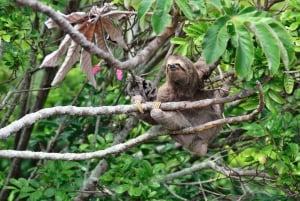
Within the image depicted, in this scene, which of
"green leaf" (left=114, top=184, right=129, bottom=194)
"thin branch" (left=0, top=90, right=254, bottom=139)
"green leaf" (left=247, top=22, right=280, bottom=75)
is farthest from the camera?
"green leaf" (left=114, top=184, right=129, bottom=194)

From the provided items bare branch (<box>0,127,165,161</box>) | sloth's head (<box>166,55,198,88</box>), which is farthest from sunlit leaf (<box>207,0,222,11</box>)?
sloth's head (<box>166,55,198,88</box>)

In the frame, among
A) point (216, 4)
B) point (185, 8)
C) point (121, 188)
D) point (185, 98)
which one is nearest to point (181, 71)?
point (185, 98)

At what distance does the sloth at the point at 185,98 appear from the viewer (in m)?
5.24

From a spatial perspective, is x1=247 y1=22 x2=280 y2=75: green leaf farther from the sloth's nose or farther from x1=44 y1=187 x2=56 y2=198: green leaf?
x1=44 y1=187 x2=56 y2=198: green leaf

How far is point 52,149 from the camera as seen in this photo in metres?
6.81

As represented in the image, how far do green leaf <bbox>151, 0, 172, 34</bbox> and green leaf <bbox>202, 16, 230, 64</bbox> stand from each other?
241 mm

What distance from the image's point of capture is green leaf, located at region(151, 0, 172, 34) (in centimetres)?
306

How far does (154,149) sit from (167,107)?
2.40 metres

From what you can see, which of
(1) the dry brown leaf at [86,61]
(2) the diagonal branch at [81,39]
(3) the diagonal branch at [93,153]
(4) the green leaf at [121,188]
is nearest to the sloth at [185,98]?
(3) the diagonal branch at [93,153]

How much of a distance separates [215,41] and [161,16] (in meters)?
0.31

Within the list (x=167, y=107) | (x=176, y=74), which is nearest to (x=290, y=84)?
(x=167, y=107)

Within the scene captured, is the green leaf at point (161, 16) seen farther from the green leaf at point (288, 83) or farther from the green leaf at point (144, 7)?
the green leaf at point (288, 83)

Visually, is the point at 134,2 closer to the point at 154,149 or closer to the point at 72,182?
the point at 72,182

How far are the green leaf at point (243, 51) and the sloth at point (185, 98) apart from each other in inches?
70.4
